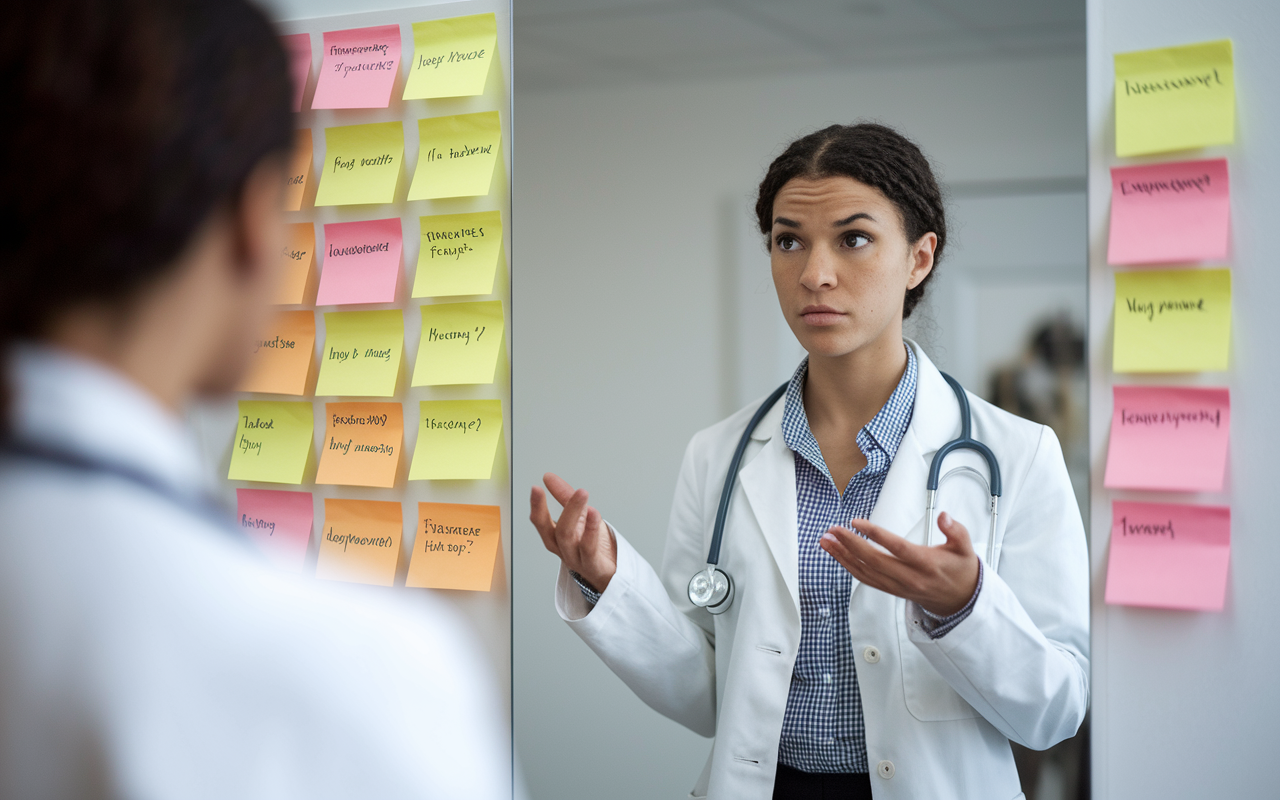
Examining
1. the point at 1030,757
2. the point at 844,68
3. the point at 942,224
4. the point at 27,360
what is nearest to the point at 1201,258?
the point at 942,224

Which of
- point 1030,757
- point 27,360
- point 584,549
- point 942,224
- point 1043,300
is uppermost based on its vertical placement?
point 942,224

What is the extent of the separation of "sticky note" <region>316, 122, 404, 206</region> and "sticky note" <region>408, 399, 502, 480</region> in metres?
0.34

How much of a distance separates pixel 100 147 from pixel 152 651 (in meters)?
0.18

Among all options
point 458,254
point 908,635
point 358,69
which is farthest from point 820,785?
point 358,69

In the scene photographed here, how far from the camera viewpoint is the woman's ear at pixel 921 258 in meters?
1.20

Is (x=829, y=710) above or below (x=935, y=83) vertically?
below

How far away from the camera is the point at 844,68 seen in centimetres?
122

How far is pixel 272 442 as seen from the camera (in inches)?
58.6

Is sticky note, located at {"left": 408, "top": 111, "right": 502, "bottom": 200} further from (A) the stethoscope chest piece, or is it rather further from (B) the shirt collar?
(A) the stethoscope chest piece

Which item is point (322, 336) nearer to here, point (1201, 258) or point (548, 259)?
point (548, 259)

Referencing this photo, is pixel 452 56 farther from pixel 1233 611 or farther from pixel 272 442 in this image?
pixel 1233 611

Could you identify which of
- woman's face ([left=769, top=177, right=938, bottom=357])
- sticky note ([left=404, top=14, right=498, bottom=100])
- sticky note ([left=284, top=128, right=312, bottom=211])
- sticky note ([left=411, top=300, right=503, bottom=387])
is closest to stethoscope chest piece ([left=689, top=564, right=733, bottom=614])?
woman's face ([left=769, top=177, right=938, bottom=357])

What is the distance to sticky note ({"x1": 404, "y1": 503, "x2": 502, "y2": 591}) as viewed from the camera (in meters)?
1.37

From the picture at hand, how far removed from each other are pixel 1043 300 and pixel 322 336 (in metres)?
1.05
